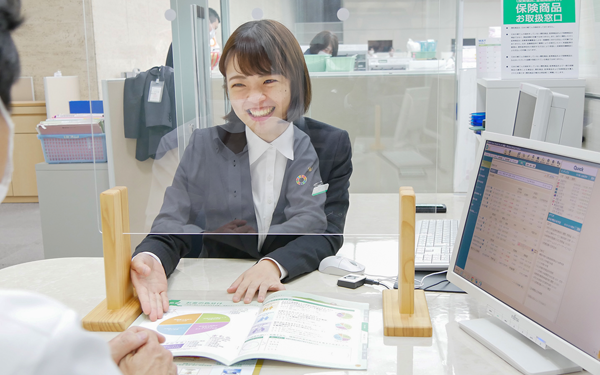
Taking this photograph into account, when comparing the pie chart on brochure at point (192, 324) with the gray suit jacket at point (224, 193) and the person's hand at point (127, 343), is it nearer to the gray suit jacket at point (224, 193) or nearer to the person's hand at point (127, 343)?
the person's hand at point (127, 343)

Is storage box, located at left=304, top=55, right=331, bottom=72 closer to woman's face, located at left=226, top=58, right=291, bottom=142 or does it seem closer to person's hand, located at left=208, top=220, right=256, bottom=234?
woman's face, located at left=226, top=58, right=291, bottom=142

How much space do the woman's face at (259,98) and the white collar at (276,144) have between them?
16 mm

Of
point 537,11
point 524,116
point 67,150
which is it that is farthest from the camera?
point 67,150

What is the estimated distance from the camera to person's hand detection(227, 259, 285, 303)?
109cm

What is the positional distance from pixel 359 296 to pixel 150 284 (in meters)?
0.46

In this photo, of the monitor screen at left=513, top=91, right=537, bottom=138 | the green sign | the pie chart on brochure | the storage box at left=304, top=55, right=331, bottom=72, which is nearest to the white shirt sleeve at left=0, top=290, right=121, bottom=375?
the pie chart on brochure

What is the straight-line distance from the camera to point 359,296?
3.66ft

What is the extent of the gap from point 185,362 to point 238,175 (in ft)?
1.39

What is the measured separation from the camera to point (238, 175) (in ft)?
3.66

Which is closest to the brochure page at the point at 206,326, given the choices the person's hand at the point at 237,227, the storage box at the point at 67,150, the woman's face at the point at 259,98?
the person's hand at the point at 237,227

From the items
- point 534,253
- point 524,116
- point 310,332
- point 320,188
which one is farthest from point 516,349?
point 524,116

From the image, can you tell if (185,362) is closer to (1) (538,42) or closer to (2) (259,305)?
(2) (259,305)

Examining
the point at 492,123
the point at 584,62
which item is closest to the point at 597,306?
the point at 492,123

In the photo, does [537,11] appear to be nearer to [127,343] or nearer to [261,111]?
[261,111]
